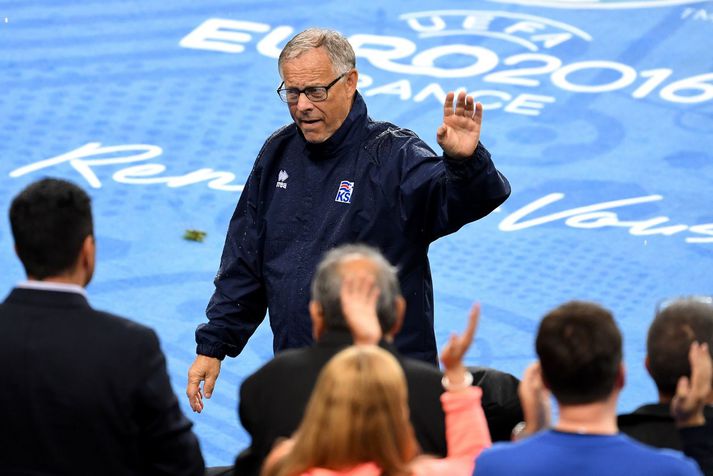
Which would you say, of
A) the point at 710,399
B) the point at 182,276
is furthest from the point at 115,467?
the point at 182,276

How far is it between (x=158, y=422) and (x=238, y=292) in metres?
1.56

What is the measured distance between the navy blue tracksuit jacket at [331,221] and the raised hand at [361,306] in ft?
3.66

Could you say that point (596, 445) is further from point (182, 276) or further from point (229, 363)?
point (182, 276)

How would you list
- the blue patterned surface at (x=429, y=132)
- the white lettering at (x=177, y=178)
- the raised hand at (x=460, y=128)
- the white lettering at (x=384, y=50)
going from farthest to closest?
the white lettering at (x=384, y=50) < the white lettering at (x=177, y=178) < the blue patterned surface at (x=429, y=132) < the raised hand at (x=460, y=128)

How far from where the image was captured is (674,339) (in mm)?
3598

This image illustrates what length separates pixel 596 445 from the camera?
3.05 m

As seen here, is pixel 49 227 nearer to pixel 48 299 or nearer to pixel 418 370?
pixel 48 299

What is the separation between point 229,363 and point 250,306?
1747 mm

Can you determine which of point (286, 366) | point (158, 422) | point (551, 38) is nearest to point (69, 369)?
point (158, 422)

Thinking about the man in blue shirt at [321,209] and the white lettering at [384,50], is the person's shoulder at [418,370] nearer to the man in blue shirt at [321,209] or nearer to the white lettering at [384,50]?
the man in blue shirt at [321,209]

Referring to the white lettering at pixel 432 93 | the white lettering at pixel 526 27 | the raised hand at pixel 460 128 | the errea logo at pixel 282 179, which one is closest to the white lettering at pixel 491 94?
the white lettering at pixel 432 93

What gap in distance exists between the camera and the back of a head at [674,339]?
11.7 ft

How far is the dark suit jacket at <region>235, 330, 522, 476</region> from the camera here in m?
3.45

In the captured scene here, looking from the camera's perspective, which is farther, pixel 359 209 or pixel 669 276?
pixel 669 276
